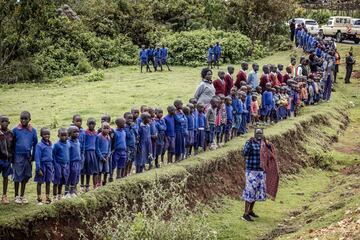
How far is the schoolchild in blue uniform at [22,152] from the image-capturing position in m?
10.4

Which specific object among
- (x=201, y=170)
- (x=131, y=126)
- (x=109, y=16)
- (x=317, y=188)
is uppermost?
(x=109, y=16)

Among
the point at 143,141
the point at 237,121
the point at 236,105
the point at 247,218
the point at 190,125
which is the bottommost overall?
the point at 247,218

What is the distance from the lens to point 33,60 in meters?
30.8

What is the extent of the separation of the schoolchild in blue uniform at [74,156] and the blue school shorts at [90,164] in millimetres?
400

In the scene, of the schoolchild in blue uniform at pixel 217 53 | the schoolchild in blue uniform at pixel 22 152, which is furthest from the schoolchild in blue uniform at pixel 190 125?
the schoolchild in blue uniform at pixel 217 53

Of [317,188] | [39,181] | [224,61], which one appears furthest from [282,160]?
[224,61]

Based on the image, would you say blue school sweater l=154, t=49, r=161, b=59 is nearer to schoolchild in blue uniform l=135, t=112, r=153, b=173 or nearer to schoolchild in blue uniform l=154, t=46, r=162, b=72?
schoolchild in blue uniform l=154, t=46, r=162, b=72

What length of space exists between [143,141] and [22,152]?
117 inches

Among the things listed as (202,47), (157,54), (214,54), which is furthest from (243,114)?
(202,47)

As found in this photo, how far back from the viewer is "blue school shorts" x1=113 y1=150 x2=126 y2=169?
39.5 ft

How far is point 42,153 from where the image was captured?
10.4m

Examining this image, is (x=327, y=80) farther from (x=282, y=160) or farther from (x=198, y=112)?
(x=198, y=112)

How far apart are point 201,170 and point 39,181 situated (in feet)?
14.1

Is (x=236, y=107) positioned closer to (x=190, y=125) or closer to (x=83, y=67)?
(x=190, y=125)
